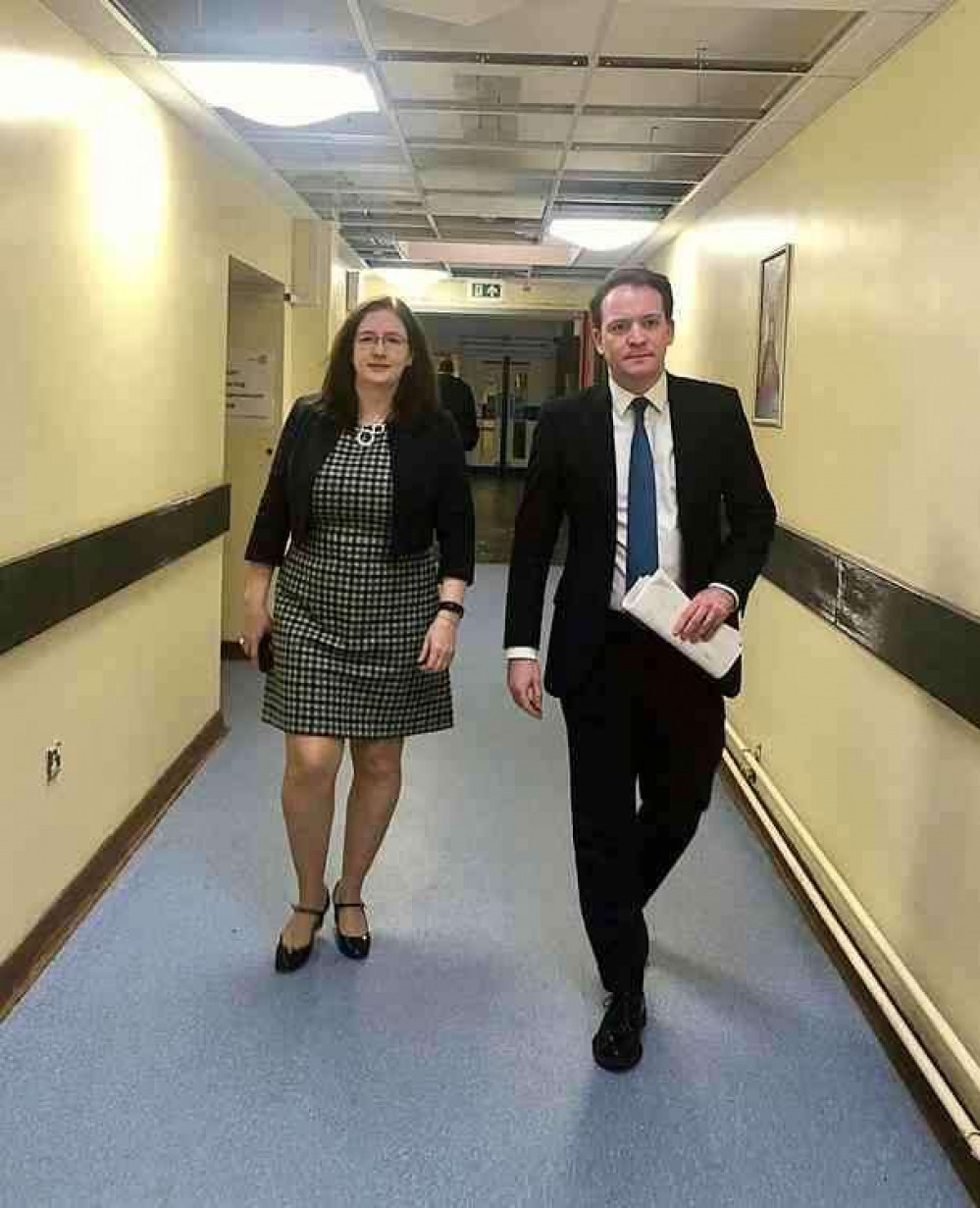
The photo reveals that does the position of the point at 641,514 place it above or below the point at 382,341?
below

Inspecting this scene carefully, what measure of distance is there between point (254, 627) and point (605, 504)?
0.87 metres

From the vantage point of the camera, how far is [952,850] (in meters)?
2.32

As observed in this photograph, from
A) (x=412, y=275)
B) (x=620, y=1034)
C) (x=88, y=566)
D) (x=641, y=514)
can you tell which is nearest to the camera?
(x=641, y=514)

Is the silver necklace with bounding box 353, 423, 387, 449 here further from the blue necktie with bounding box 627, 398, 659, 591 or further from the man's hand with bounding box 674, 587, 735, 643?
the man's hand with bounding box 674, 587, 735, 643

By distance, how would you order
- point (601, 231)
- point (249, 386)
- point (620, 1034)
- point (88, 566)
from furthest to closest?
1. point (601, 231)
2. point (249, 386)
3. point (88, 566)
4. point (620, 1034)

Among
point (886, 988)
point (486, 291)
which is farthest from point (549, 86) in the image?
point (486, 291)

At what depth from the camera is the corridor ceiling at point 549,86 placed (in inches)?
117

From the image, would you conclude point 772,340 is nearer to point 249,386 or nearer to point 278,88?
point 278,88

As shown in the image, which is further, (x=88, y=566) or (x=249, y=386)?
(x=249, y=386)

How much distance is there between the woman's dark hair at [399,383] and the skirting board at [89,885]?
4.48 feet

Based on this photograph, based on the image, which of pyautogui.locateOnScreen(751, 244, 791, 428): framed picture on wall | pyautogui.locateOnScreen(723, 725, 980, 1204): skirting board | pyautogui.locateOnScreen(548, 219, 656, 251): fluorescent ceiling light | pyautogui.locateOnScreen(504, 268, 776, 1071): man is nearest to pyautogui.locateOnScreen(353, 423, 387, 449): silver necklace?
pyautogui.locateOnScreen(504, 268, 776, 1071): man

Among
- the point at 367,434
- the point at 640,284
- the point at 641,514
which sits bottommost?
the point at 641,514

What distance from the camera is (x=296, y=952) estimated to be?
2717 mm

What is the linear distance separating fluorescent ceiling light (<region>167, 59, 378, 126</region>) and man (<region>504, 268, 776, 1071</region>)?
1.28 m
